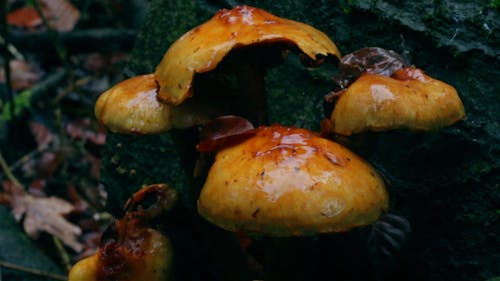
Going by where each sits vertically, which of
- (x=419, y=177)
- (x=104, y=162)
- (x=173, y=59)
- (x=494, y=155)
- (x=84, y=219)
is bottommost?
(x=84, y=219)

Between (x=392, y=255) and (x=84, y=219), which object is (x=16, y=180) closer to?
(x=84, y=219)

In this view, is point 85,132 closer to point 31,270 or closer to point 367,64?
point 31,270

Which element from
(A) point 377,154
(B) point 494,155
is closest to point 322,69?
(A) point 377,154

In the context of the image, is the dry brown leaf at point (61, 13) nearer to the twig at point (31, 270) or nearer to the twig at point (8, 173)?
the twig at point (8, 173)

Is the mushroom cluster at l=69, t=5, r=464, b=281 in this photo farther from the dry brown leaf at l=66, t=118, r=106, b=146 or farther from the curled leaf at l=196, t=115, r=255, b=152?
the dry brown leaf at l=66, t=118, r=106, b=146

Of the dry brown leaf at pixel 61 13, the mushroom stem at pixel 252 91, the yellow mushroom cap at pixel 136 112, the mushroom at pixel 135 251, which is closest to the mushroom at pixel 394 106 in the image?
the mushroom stem at pixel 252 91

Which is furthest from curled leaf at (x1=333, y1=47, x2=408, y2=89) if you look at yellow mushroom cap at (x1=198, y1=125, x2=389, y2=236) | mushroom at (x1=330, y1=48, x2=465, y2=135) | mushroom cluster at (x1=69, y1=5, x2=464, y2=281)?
yellow mushroom cap at (x1=198, y1=125, x2=389, y2=236)

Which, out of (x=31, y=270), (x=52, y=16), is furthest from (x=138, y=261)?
(x=52, y=16)
